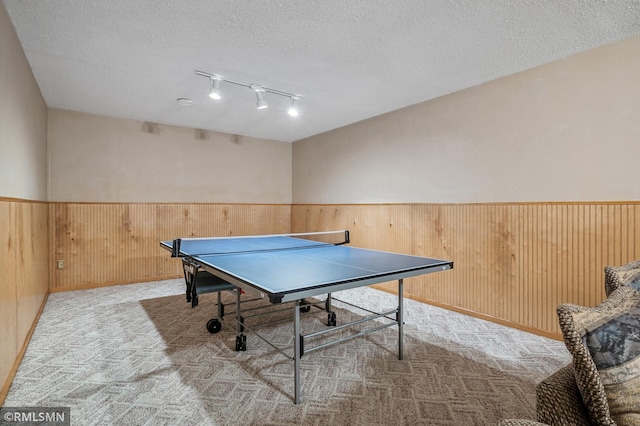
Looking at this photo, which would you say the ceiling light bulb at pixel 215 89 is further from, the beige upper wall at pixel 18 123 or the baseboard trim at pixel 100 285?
the baseboard trim at pixel 100 285

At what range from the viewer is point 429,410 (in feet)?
6.81

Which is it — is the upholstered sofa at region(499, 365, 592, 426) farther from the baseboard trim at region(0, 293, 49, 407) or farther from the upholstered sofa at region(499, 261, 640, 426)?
the baseboard trim at region(0, 293, 49, 407)

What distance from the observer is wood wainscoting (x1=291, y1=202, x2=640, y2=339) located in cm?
289

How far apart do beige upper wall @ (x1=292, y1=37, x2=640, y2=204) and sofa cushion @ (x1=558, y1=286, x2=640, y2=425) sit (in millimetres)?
2529

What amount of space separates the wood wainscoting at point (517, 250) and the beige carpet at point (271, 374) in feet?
0.96

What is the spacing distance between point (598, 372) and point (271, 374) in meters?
2.11

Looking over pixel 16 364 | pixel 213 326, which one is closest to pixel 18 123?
pixel 16 364

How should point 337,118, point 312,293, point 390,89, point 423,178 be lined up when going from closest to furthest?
point 312,293, point 390,89, point 423,178, point 337,118

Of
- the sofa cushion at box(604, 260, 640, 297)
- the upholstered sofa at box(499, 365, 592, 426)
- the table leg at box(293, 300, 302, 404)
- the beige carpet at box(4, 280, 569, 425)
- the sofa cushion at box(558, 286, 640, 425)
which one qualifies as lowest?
the beige carpet at box(4, 280, 569, 425)

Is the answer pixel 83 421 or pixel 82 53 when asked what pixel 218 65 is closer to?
pixel 82 53

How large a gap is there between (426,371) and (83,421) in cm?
235

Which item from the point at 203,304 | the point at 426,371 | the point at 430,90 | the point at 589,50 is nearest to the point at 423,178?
the point at 430,90

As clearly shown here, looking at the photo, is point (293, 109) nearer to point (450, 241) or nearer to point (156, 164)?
point (450, 241)

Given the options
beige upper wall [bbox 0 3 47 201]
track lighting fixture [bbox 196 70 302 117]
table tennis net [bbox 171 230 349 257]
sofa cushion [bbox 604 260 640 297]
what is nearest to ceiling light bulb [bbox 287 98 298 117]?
track lighting fixture [bbox 196 70 302 117]
